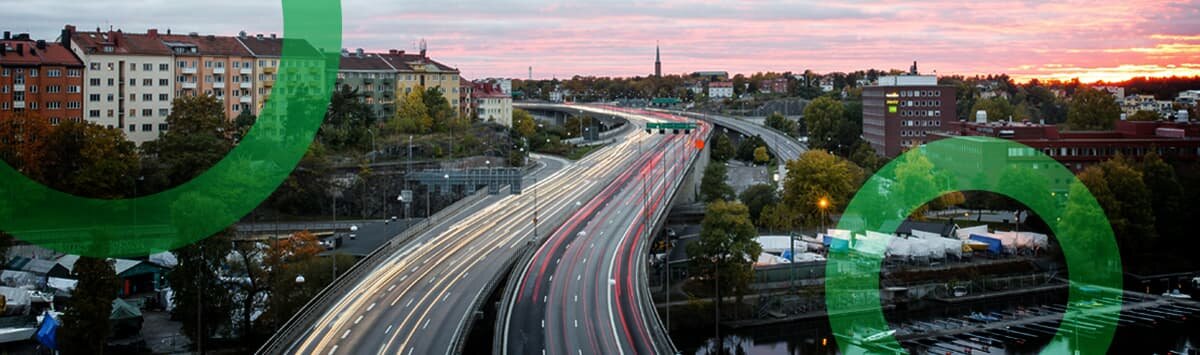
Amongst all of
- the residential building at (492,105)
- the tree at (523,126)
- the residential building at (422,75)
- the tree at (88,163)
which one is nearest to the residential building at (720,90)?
the tree at (523,126)

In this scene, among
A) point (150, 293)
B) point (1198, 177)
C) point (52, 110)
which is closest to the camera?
point (150, 293)

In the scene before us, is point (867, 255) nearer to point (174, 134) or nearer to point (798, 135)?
point (174, 134)

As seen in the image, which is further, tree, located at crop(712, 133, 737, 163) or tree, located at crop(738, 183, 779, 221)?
tree, located at crop(712, 133, 737, 163)

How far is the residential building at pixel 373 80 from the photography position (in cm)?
3756

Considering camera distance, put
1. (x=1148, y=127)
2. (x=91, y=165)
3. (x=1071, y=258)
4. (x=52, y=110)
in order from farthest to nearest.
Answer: (x=1148, y=127)
(x=52, y=110)
(x=1071, y=258)
(x=91, y=165)

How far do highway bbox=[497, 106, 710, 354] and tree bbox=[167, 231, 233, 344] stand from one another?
16.0ft

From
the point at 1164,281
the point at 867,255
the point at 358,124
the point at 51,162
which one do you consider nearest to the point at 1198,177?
the point at 1164,281

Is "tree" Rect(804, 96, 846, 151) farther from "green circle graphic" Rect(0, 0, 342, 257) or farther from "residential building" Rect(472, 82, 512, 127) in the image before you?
"green circle graphic" Rect(0, 0, 342, 257)

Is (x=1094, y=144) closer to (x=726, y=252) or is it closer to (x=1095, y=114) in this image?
(x=1095, y=114)

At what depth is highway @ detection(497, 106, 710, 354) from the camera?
14.9m

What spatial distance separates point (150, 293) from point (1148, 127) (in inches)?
1269

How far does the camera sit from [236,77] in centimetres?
3338

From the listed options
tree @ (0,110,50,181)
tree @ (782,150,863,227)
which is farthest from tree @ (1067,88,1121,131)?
tree @ (0,110,50,181)

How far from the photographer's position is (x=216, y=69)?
1288 inches
